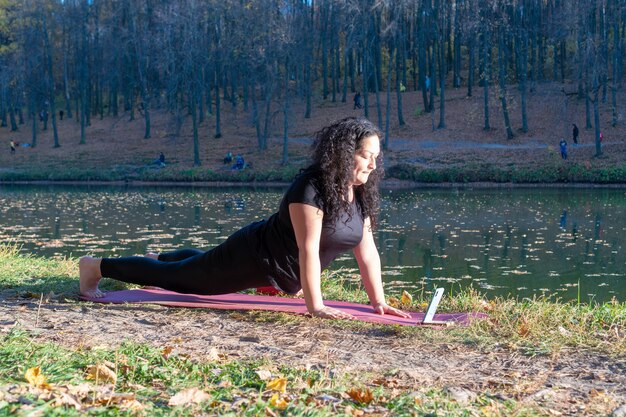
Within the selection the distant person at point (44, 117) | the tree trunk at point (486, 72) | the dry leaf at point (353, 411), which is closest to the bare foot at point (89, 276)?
the dry leaf at point (353, 411)

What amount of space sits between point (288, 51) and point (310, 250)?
38763mm

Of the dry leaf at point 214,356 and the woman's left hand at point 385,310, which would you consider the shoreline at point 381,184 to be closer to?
the woman's left hand at point 385,310

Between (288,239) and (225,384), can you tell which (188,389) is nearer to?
(225,384)

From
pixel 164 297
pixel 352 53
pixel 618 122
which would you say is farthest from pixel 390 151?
pixel 164 297

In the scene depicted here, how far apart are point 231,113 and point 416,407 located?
52228mm

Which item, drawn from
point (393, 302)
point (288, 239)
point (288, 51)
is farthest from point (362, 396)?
point (288, 51)

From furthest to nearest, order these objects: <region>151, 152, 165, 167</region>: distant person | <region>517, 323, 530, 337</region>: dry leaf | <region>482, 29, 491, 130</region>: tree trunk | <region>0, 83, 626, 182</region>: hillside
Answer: <region>151, 152, 165, 167</region>: distant person < <region>482, 29, 491, 130</region>: tree trunk < <region>0, 83, 626, 182</region>: hillside < <region>517, 323, 530, 337</region>: dry leaf

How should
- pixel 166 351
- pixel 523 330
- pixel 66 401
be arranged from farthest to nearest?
pixel 523 330 → pixel 166 351 → pixel 66 401

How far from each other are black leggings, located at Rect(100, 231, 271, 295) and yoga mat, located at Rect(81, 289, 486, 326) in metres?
0.10

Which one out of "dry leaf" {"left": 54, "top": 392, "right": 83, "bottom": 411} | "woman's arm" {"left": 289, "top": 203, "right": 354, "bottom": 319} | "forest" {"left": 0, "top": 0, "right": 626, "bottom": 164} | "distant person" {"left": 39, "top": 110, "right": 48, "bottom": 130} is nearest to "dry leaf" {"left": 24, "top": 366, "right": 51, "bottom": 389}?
"dry leaf" {"left": 54, "top": 392, "right": 83, "bottom": 411}

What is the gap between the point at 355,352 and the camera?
416 cm

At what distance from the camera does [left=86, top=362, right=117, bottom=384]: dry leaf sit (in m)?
3.29

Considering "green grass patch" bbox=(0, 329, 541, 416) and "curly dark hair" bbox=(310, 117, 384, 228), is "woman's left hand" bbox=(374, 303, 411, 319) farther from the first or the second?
"green grass patch" bbox=(0, 329, 541, 416)

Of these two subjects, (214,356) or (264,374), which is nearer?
(264,374)
